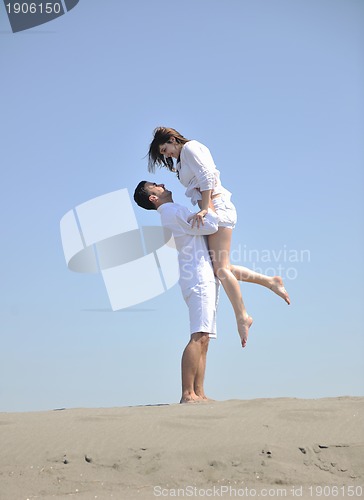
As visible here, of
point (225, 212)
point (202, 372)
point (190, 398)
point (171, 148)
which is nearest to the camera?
point (190, 398)

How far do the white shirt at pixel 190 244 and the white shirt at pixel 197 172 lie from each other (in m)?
0.22

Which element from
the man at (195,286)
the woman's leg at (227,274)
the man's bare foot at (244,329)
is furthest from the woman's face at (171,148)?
the man's bare foot at (244,329)

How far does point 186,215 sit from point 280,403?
5.42 ft

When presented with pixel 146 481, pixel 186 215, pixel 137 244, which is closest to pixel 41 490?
pixel 146 481

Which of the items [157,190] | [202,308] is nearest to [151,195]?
[157,190]

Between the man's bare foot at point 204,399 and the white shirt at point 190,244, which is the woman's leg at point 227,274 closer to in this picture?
the white shirt at point 190,244

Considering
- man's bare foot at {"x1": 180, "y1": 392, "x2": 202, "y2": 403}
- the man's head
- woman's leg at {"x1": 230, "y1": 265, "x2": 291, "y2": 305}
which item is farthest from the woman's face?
man's bare foot at {"x1": 180, "y1": 392, "x2": 202, "y2": 403}

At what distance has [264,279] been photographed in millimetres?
5938

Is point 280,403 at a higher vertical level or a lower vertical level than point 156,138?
lower

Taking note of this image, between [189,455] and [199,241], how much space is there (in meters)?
2.14

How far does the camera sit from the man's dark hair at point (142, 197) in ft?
19.1

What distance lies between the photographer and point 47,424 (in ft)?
14.0

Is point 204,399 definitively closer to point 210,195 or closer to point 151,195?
point 210,195

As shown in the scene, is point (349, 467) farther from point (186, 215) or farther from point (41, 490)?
point (186, 215)
